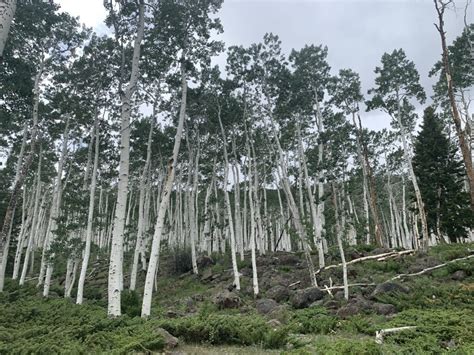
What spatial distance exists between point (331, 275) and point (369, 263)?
2296 millimetres

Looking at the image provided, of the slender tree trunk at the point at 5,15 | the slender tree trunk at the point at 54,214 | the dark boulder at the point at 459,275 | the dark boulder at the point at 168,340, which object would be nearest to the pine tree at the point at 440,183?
the dark boulder at the point at 459,275

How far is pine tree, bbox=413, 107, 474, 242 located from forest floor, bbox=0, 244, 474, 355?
15.7 feet

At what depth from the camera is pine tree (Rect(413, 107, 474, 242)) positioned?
20797mm

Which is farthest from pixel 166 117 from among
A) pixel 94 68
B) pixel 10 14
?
pixel 10 14

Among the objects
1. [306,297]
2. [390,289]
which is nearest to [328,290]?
[306,297]

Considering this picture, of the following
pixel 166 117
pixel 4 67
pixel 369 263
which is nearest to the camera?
pixel 4 67

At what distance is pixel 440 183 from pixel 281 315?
17.2 metres

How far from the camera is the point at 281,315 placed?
10.4 metres

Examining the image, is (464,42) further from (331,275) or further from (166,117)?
(166,117)

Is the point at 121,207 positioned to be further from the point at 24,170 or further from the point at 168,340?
the point at 24,170

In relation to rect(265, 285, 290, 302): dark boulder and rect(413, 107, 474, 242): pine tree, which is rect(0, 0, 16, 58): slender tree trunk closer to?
rect(265, 285, 290, 302): dark boulder

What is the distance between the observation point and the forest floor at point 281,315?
18.9ft

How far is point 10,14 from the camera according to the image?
5.45 m

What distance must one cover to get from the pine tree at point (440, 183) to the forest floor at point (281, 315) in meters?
4.78
